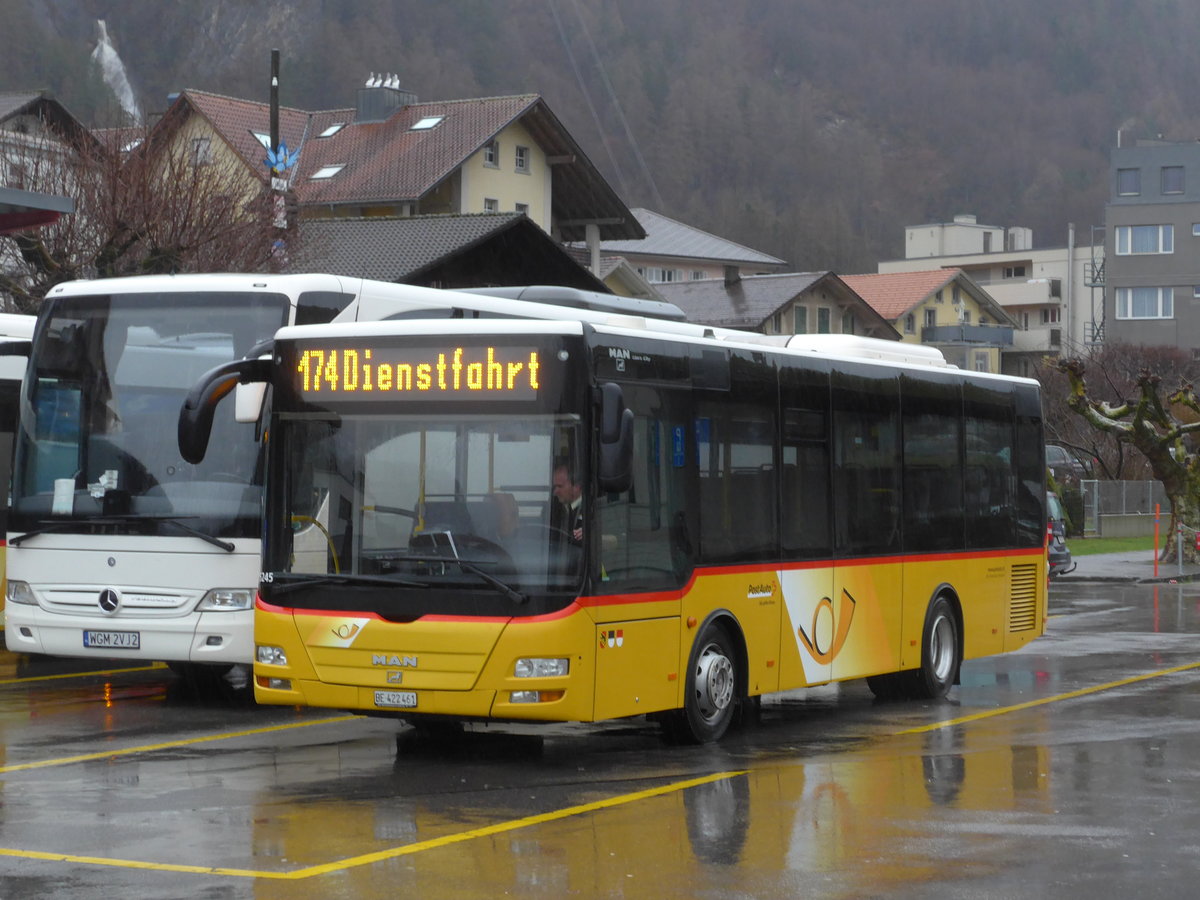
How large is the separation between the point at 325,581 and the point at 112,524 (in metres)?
3.27

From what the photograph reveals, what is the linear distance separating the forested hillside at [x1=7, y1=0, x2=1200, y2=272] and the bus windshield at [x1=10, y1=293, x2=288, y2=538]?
68.8 meters

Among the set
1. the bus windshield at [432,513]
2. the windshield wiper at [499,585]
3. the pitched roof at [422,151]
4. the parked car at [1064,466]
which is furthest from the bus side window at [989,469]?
the pitched roof at [422,151]

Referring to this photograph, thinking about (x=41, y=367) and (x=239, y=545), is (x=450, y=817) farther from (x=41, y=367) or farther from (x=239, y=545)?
(x=41, y=367)

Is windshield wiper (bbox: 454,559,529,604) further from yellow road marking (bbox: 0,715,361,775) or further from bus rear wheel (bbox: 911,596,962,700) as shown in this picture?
bus rear wheel (bbox: 911,596,962,700)

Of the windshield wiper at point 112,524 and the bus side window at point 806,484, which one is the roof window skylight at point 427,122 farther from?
the bus side window at point 806,484

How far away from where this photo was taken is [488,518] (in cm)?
1098

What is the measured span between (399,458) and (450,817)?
8.13ft

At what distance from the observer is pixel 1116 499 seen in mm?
53250

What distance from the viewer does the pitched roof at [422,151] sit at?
61.2 m

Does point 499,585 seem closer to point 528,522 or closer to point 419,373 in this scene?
point 528,522

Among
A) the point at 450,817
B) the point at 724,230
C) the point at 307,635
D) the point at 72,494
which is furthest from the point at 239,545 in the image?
the point at 724,230

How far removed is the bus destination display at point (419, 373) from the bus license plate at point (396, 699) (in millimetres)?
1691

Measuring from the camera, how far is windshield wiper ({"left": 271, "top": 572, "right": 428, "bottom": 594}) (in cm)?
Answer: 1111

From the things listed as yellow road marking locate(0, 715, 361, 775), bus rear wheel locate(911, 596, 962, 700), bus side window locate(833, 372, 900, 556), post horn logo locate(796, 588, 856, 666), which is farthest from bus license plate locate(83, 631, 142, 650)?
bus rear wheel locate(911, 596, 962, 700)
